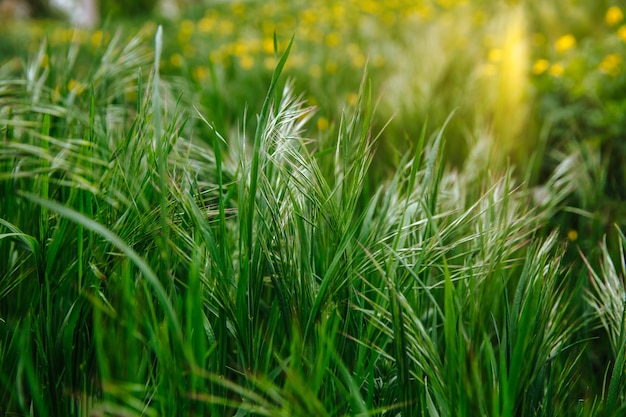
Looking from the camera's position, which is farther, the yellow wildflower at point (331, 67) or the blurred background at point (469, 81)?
the yellow wildflower at point (331, 67)

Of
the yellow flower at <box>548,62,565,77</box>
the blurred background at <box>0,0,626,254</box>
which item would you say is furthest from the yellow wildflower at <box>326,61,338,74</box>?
the yellow flower at <box>548,62,565,77</box>

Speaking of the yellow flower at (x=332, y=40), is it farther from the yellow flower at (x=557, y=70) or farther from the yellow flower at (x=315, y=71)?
the yellow flower at (x=557, y=70)

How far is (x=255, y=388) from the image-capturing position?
1.00 m

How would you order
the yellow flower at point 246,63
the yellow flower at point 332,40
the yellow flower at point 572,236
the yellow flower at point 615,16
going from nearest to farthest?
the yellow flower at point 572,236 → the yellow flower at point 615,16 → the yellow flower at point 246,63 → the yellow flower at point 332,40

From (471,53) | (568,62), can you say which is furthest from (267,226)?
(471,53)

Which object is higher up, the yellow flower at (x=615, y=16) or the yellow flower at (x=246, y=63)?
the yellow flower at (x=615, y=16)

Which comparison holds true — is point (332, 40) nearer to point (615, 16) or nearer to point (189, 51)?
point (189, 51)

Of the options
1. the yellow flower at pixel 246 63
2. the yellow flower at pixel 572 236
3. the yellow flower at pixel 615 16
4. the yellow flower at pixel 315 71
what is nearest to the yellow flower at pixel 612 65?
the yellow flower at pixel 615 16

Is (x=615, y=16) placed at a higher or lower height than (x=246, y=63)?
higher

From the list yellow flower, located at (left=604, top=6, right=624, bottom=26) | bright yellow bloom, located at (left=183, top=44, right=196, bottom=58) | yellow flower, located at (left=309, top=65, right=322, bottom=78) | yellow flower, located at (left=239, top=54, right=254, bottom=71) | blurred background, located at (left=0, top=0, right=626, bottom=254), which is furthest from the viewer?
bright yellow bloom, located at (left=183, top=44, right=196, bottom=58)

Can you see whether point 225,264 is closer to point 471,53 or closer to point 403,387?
point 403,387

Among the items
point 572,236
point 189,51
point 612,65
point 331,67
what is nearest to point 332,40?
point 331,67

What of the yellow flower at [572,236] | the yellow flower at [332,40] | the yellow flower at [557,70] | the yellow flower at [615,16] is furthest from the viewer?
the yellow flower at [332,40]

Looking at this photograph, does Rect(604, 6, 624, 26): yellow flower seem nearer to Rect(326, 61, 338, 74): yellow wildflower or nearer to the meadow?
the meadow
